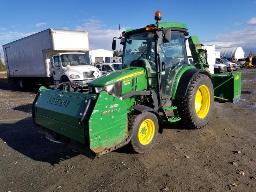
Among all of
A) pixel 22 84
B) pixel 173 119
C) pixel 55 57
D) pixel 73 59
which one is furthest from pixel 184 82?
pixel 22 84

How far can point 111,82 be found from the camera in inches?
232

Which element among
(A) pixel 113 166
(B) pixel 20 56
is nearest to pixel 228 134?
(A) pixel 113 166

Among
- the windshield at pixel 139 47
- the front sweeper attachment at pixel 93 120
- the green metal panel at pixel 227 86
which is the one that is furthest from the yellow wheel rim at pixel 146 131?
the green metal panel at pixel 227 86

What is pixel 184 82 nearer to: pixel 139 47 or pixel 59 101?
pixel 139 47

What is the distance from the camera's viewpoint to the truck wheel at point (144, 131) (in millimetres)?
5586

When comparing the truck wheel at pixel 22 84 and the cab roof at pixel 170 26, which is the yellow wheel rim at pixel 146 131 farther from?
the truck wheel at pixel 22 84

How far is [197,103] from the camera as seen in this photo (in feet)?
25.5

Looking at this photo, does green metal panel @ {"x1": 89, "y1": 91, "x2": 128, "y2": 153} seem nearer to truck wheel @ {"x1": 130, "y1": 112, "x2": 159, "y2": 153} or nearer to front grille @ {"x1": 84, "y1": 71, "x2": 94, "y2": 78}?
truck wheel @ {"x1": 130, "y1": 112, "x2": 159, "y2": 153}

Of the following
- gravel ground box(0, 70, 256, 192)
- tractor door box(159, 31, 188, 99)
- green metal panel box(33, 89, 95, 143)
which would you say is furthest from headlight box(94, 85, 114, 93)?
tractor door box(159, 31, 188, 99)

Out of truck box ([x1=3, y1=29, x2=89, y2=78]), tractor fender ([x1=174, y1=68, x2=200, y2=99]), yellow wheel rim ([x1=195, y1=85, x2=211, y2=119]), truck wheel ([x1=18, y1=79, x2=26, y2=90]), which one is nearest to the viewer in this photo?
tractor fender ([x1=174, y1=68, x2=200, y2=99])

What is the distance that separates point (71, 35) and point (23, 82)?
6591mm

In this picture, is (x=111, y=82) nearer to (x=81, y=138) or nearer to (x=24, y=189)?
(x=81, y=138)

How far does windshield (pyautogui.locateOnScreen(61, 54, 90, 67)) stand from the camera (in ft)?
51.5

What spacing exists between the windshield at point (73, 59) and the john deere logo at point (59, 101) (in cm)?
967
